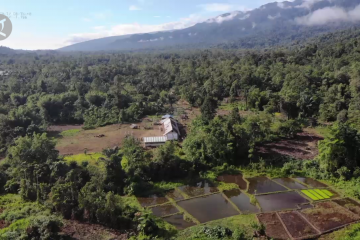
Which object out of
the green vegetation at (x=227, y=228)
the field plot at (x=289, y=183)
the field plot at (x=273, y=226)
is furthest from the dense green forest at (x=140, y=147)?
the field plot at (x=273, y=226)

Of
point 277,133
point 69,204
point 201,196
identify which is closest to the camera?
point 69,204

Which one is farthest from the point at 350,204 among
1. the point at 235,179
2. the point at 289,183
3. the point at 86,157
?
the point at 86,157

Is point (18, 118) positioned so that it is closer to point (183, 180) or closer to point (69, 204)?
point (69, 204)

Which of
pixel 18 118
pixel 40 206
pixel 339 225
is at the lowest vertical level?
pixel 339 225

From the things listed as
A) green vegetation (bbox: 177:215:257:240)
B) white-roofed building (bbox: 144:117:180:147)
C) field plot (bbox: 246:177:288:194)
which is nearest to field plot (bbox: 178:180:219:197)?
field plot (bbox: 246:177:288:194)

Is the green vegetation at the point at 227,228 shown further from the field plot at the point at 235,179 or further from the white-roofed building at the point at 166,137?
the white-roofed building at the point at 166,137

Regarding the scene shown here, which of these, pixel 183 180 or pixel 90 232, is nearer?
pixel 90 232

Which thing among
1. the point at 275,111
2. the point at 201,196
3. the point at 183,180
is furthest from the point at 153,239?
the point at 275,111
